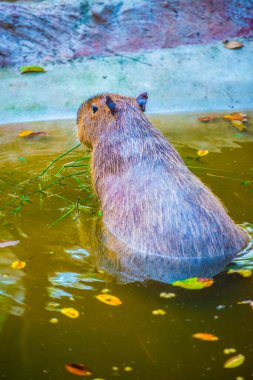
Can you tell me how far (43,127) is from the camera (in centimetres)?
631

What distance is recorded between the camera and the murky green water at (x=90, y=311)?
2713 millimetres

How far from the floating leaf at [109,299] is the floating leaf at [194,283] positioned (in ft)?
1.06

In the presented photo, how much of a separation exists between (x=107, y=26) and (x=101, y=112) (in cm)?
283

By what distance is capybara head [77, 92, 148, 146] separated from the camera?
4508 mm

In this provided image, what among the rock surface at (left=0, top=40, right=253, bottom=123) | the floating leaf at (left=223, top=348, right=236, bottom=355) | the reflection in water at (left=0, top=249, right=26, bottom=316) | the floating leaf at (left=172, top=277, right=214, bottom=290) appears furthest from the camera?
the rock surface at (left=0, top=40, right=253, bottom=123)

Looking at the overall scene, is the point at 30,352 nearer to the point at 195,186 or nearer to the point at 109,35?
the point at 195,186

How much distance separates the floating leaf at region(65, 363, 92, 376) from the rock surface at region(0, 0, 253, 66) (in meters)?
4.84

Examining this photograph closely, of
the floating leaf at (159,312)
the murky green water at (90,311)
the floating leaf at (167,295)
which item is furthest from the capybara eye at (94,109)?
the floating leaf at (159,312)

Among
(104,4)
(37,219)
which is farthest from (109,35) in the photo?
(37,219)

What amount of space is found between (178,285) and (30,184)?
1962mm

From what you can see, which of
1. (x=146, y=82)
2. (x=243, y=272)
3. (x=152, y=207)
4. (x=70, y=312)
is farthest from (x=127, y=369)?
(x=146, y=82)

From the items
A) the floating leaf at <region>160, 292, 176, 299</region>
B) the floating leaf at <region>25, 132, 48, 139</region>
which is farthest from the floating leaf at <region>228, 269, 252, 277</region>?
the floating leaf at <region>25, 132, 48, 139</region>

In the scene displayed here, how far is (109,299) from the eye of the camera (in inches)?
128

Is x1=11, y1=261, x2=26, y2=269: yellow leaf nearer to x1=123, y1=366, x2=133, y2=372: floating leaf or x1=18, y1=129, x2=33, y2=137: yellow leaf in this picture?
x1=123, y1=366, x2=133, y2=372: floating leaf
